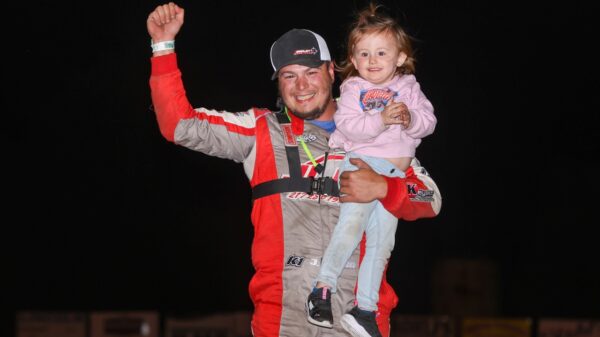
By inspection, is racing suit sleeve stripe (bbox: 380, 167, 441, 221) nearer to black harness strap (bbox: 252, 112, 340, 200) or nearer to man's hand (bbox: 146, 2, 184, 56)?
black harness strap (bbox: 252, 112, 340, 200)

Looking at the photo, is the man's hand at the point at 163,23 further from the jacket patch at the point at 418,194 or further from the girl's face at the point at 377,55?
the jacket patch at the point at 418,194

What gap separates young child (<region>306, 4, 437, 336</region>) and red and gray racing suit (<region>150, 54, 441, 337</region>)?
108mm

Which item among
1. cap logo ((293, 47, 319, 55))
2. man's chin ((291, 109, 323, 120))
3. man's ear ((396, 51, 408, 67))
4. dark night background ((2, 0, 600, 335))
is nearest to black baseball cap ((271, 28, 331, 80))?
cap logo ((293, 47, 319, 55))

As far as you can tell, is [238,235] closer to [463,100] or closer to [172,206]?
[172,206]

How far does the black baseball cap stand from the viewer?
314cm

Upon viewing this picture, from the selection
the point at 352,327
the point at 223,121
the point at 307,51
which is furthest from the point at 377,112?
the point at 352,327

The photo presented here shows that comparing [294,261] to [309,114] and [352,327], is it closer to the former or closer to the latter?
[352,327]

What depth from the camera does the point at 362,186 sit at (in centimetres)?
278

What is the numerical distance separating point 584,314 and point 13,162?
5536 mm

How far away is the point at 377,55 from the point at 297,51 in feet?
1.41

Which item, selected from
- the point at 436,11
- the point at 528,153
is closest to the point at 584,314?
the point at 528,153

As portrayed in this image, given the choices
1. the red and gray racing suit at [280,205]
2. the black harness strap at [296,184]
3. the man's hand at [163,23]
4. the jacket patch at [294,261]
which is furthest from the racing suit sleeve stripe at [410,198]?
the man's hand at [163,23]

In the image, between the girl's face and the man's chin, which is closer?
the girl's face

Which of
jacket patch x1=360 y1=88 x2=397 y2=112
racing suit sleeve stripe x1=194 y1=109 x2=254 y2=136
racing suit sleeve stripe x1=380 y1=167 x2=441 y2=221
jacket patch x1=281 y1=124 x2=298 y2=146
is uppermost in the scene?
jacket patch x1=360 y1=88 x2=397 y2=112
